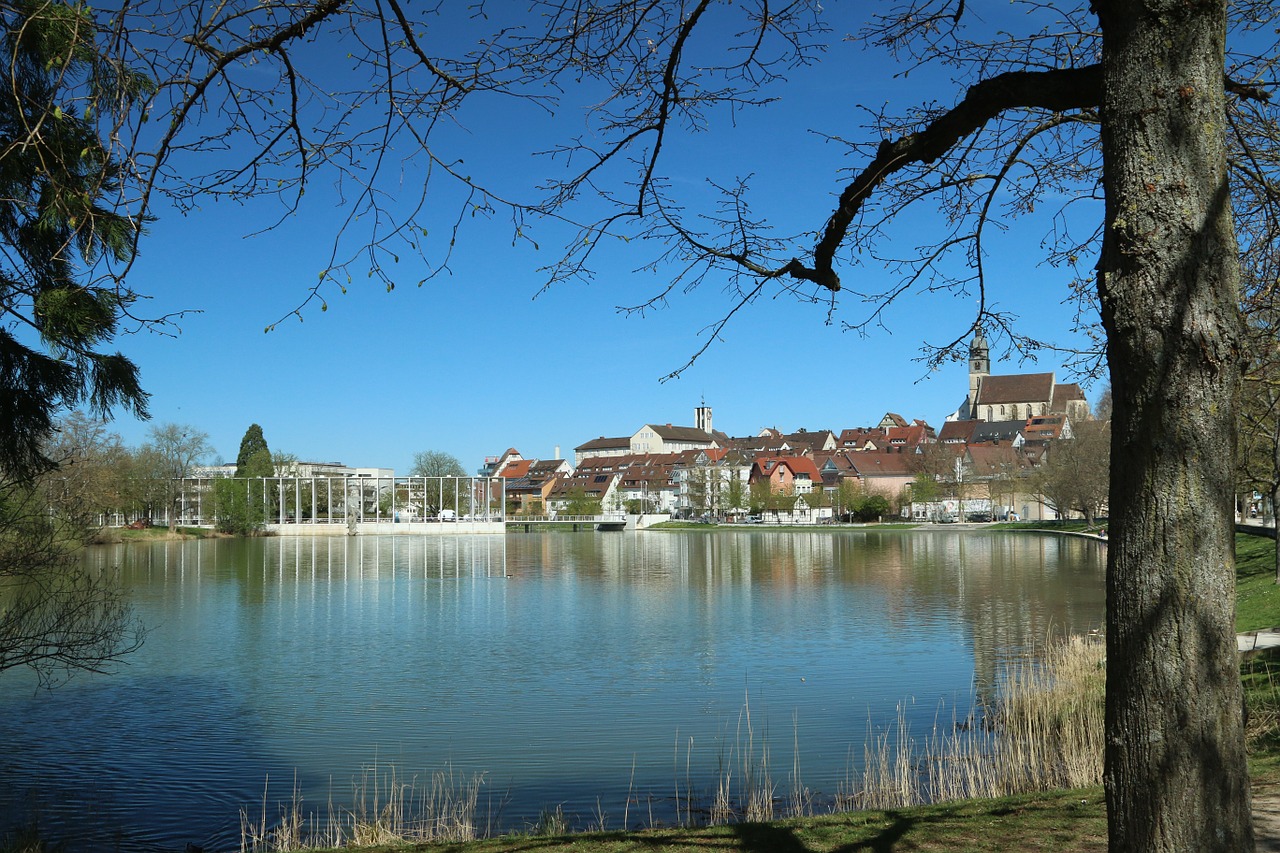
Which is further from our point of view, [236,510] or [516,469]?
[516,469]

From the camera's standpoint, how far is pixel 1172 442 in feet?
9.86

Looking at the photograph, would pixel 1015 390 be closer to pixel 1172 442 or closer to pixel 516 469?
pixel 516 469

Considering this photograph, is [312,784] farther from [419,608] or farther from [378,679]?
[419,608]

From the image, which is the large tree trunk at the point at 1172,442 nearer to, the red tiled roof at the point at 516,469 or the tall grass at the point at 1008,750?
the tall grass at the point at 1008,750

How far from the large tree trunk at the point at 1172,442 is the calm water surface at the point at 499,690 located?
7.26 metres

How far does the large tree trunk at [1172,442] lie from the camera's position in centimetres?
299

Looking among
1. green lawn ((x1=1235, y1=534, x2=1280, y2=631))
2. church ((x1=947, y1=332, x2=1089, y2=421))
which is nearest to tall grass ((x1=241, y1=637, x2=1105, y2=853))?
green lawn ((x1=1235, y1=534, x2=1280, y2=631))

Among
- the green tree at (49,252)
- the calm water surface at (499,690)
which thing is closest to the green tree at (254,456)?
the calm water surface at (499,690)

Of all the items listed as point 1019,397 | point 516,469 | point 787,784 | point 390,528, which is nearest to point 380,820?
point 787,784

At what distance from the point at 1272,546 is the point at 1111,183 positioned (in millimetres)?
30315

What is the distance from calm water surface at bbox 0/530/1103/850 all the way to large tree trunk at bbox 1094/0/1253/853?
7257 millimetres

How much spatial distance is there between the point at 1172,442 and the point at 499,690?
14.6 m

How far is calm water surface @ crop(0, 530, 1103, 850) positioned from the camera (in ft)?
36.2

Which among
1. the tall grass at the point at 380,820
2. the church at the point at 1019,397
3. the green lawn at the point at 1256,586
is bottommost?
the tall grass at the point at 380,820
